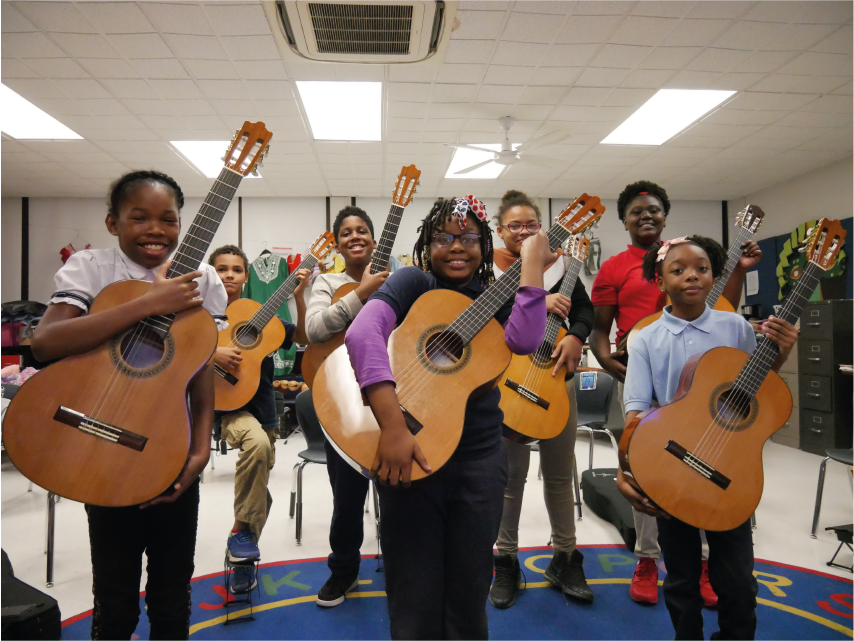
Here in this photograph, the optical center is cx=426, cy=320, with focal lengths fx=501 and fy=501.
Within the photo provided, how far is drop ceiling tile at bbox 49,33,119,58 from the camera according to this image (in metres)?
4.27

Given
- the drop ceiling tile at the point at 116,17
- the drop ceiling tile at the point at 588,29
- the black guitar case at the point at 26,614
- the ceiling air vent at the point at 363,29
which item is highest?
the drop ceiling tile at the point at 588,29

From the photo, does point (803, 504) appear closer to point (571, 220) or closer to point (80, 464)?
point (571, 220)

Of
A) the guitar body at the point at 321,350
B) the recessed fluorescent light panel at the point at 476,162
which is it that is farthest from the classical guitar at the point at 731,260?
the recessed fluorescent light panel at the point at 476,162

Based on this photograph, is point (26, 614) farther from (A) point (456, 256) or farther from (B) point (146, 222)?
(A) point (456, 256)

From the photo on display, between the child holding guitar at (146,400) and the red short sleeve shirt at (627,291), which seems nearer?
the child holding guitar at (146,400)

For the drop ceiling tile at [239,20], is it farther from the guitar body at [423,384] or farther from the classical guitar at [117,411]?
the guitar body at [423,384]

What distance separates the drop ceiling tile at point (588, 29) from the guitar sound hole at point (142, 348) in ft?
13.6

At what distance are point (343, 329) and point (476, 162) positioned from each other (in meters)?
5.82

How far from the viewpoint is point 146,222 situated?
1533 mm

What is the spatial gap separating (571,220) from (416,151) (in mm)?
5517

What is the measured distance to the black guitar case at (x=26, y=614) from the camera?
1834 mm

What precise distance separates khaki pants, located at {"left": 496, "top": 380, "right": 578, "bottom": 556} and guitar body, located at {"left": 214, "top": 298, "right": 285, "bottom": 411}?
1.44 metres

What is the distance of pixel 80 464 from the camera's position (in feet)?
4.22

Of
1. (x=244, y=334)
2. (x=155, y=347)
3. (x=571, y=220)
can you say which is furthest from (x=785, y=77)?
(x=155, y=347)
